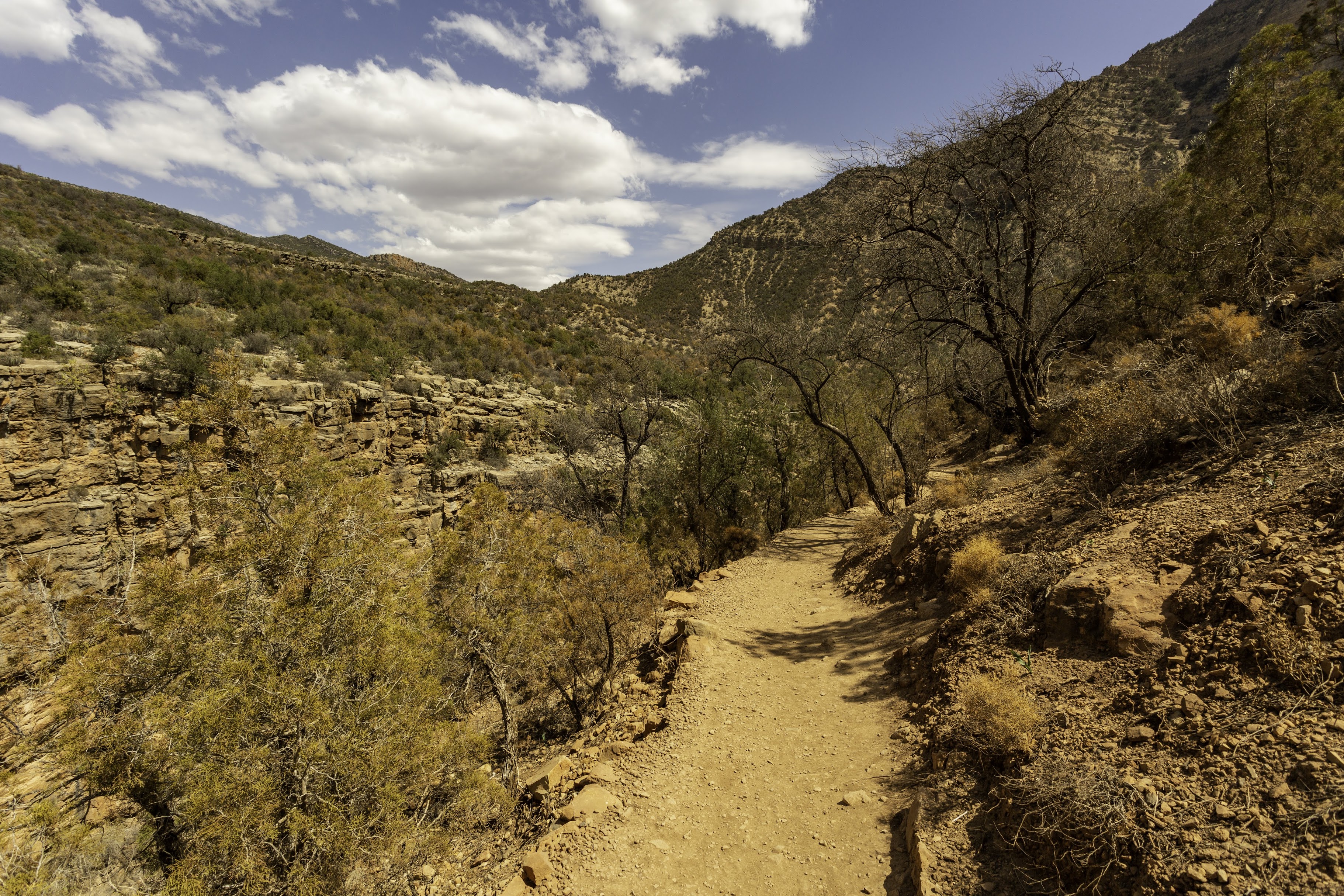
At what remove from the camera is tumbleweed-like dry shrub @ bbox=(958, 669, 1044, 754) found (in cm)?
372

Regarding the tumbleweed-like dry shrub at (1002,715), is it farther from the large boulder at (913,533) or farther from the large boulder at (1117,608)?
the large boulder at (913,533)

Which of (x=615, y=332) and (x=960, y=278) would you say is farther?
(x=615, y=332)

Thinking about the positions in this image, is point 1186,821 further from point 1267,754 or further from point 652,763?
point 652,763

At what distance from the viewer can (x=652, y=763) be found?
18.6 feet

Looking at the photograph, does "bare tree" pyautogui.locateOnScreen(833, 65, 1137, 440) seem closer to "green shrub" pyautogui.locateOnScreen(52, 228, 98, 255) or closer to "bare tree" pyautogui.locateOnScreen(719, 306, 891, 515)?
"bare tree" pyautogui.locateOnScreen(719, 306, 891, 515)

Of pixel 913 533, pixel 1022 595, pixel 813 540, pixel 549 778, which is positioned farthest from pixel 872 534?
pixel 549 778

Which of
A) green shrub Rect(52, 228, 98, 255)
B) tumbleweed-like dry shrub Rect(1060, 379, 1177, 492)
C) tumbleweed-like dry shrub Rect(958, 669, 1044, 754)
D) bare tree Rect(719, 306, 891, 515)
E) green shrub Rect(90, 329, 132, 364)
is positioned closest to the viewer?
tumbleweed-like dry shrub Rect(958, 669, 1044, 754)

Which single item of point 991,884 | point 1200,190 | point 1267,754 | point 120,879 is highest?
point 1200,190

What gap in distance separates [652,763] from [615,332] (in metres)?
32.7

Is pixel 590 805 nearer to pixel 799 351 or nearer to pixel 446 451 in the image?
pixel 799 351

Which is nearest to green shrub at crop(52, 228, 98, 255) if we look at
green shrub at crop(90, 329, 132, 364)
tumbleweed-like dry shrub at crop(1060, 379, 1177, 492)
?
green shrub at crop(90, 329, 132, 364)

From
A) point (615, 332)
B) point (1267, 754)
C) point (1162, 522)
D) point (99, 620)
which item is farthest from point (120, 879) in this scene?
point (615, 332)

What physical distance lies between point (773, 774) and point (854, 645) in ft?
8.45

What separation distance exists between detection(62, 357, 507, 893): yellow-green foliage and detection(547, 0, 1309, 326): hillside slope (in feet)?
36.3
